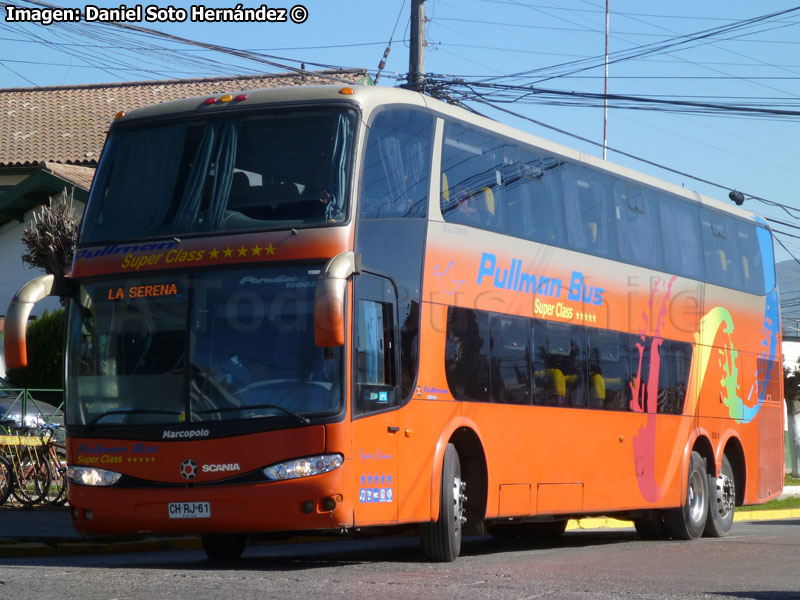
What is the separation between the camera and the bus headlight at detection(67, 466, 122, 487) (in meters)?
11.5

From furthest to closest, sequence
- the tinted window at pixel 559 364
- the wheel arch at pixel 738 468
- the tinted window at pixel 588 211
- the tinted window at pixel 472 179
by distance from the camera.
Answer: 1. the wheel arch at pixel 738 468
2. the tinted window at pixel 588 211
3. the tinted window at pixel 559 364
4. the tinted window at pixel 472 179

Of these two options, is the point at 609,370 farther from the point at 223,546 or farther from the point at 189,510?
the point at 189,510

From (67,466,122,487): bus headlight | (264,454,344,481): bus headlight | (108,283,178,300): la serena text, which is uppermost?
(108,283,178,300): la serena text

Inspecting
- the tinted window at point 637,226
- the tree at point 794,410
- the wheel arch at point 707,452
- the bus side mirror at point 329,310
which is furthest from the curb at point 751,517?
the tree at point 794,410

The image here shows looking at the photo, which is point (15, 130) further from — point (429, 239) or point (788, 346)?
point (788, 346)

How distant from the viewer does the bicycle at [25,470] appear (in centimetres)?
1886

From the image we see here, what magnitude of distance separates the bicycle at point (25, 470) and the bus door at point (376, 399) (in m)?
9.07

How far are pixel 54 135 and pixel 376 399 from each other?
96.9ft

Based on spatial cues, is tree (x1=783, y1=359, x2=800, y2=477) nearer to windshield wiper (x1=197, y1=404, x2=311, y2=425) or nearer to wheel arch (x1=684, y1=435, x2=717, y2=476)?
wheel arch (x1=684, y1=435, x2=717, y2=476)

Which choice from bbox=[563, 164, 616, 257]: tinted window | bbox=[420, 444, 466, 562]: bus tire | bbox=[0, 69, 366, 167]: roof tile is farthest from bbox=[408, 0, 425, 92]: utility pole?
bbox=[0, 69, 366, 167]: roof tile

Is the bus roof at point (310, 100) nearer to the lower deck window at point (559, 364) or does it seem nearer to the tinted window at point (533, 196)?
the tinted window at point (533, 196)

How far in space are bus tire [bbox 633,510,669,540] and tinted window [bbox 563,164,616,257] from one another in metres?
4.02

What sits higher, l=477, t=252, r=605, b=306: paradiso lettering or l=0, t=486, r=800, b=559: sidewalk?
l=477, t=252, r=605, b=306: paradiso lettering

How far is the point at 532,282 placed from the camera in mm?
14281
